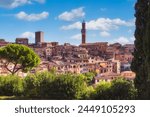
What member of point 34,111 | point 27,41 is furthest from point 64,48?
point 34,111

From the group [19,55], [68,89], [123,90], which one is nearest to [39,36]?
[19,55]

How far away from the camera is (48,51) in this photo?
105812mm

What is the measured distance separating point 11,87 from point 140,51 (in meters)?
7.09

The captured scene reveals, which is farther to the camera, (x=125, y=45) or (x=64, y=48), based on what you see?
(x=125, y=45)

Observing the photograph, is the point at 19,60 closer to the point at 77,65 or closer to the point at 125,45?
the point at 77,65

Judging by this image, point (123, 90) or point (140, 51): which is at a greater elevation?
point (140, 51)

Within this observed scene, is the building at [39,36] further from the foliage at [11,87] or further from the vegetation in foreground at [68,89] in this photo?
the vegetation in foreground at [68,89]

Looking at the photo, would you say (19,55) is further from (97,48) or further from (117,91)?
(97,48)

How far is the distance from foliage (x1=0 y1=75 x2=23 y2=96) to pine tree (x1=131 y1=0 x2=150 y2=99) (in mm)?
6212

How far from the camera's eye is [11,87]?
17906 millimetres

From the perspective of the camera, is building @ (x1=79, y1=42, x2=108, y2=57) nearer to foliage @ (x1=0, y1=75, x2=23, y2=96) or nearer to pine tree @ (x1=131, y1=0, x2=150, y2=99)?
foliage @ (x1=0, y1=75, x2=23, y2=96)

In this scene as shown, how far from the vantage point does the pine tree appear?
12.9 m

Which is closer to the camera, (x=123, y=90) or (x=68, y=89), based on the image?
(x=123, y=90)

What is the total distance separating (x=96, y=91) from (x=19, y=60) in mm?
21834
